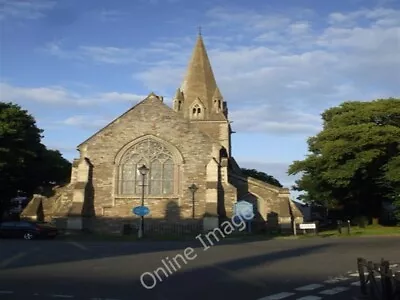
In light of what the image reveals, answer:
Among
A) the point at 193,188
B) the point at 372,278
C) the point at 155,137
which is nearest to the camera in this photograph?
the point at 372,278

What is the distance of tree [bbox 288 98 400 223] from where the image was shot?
44.5 metres

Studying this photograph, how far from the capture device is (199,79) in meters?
65.2

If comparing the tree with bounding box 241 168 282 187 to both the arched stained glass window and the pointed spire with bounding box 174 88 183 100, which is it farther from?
the arched stained glass window

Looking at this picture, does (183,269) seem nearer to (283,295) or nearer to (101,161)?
(283,295)

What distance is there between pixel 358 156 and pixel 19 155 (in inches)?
1206

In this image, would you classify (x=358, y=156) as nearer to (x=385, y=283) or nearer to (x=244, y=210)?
(x=244, y=210)

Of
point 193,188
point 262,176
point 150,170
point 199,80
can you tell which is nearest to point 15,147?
point 150,170

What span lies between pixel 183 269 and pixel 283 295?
5.47 m

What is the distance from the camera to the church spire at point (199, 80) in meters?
64.4

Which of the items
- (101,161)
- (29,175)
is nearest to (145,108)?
(101,161)

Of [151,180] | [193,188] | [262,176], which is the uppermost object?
[262,176]

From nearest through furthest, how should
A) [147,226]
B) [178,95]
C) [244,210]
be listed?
[244,210]
[147,226]
[178,95]

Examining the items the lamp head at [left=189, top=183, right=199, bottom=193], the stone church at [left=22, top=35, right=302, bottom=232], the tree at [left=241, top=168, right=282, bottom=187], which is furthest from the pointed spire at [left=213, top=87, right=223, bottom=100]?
the tree at [left=241, top=168, right=282, bottom=187]

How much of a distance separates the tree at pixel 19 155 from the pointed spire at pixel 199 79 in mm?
18988
